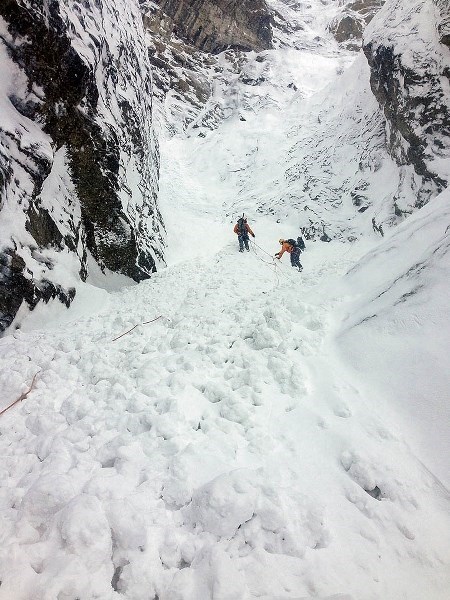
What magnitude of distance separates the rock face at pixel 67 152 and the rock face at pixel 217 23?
139 feet

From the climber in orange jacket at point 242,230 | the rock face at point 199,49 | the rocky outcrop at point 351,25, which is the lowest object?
the climber in orange jacket at point 242,230

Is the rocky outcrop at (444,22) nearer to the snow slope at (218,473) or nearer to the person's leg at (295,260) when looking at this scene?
the person's leg at (295,260)

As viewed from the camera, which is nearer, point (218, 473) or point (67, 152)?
point (218, 473)

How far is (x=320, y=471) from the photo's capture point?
10.6 feet

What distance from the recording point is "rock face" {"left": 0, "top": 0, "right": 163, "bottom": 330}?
796 cm

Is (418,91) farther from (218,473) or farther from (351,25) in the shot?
(351,25)

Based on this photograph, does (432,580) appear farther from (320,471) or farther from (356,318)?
(356,318)

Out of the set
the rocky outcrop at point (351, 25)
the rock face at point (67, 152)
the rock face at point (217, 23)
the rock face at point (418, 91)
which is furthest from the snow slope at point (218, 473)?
the rocky outcrop at point (351, 25)

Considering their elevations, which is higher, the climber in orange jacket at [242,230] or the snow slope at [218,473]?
the snow slope at [218,473]

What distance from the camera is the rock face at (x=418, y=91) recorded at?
52.2ft

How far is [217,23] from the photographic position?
50031mm

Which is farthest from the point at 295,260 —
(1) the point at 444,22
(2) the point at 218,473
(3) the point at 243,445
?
(1) the point at 444,22

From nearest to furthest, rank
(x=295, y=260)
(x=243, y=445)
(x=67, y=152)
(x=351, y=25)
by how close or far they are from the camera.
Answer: (x=243, y=445)
(x=67, y=152)
(x=295, y=260)
(x=351, y=25)

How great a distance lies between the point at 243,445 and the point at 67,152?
10159 millimetres
